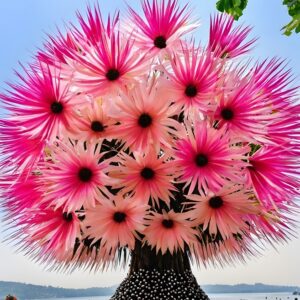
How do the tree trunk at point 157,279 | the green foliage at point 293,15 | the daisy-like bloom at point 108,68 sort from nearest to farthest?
the daisy-like bloom at point 108,68 → the tree trunk at point 157,279 → the green foliage at point 293,15

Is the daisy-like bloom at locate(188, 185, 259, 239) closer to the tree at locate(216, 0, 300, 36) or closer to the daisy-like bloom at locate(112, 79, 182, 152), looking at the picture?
the daisy-like bloom at locate(112, 79, 182, 152)

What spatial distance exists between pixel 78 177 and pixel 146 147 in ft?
0.79

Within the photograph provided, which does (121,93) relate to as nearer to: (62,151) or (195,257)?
(62,151)

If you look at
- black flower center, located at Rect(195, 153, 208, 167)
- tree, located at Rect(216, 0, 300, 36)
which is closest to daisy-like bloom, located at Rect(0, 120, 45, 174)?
black flower center, located at Rect(195, 153, 208, 167)

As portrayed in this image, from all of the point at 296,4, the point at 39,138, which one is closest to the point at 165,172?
the point at 39,138

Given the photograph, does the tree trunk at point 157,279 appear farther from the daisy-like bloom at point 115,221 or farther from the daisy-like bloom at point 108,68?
the daisy-like bloom at point 108,68

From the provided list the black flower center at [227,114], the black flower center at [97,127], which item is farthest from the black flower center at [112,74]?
the black flower center at [227,114]

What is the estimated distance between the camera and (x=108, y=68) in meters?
1.81

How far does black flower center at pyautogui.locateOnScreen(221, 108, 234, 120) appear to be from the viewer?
1.79m

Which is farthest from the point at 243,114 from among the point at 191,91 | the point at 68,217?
the point at 68,217

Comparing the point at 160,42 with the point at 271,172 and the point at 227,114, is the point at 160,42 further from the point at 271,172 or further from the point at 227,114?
the point at 271,172

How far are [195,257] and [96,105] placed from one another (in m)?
0.78

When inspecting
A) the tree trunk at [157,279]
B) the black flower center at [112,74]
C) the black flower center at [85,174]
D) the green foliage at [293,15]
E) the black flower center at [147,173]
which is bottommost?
the tree trunk at [157,279]

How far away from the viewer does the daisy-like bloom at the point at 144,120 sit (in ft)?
5.65
